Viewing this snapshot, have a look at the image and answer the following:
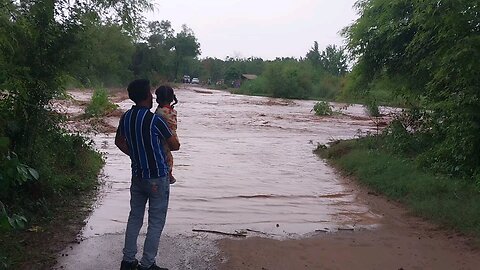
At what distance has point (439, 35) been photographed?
1034cm

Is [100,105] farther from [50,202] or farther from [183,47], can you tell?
[183,47]

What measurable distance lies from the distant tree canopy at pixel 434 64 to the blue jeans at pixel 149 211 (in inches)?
237

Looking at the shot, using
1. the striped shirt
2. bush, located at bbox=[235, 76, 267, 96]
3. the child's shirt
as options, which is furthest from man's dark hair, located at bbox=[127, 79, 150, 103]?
bush, located at bbox=[235, 76, 267, 96]

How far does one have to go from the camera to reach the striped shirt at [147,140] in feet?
16.7

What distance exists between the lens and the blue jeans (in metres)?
5.21

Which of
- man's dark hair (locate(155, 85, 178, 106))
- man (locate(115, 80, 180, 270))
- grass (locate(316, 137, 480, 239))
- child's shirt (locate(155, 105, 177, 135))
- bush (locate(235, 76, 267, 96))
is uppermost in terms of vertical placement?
man's dark hair (locate(155, 85, 178, 106))

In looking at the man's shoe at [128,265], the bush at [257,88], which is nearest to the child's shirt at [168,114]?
the man's shoe at [128,265]

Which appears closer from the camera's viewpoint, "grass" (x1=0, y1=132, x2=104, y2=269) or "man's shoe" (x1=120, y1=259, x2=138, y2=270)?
"man's shoe" (x1=120, y1=259, x2=138, y2=270)

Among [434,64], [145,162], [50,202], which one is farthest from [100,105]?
[145,162]

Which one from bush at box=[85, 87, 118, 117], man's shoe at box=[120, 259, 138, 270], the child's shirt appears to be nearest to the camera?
man's shoe at box=[120, 259, 138, 270]

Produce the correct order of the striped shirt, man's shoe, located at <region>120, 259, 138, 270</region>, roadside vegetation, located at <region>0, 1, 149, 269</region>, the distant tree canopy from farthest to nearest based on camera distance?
the distant tree canopy → roadside vegetation, located at <region>0, 1, 149, 269</region> → man's shoe, located at <region>120, 259, 138, 270</region> → the striped shirt

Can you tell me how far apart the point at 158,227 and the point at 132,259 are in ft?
1.30

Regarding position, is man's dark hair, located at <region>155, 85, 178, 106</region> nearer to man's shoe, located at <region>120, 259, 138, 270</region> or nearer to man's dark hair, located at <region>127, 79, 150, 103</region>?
man's dark hair, located at <region>127, 79, 150, 103</region>

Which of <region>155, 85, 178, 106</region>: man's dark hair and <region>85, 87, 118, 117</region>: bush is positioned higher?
<region>155, 85, 178, 106</region>: man's dark hair
